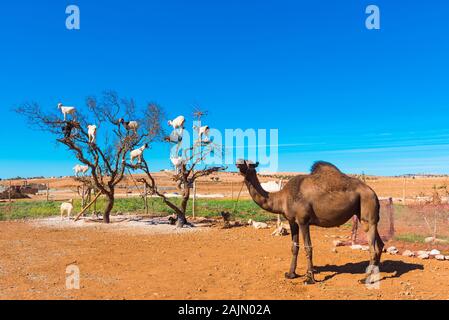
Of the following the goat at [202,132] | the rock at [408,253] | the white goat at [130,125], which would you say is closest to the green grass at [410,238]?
the rock at [408,253]

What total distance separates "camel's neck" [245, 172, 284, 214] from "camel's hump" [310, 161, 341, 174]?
1.05 metres

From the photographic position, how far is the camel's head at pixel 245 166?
8.80 m

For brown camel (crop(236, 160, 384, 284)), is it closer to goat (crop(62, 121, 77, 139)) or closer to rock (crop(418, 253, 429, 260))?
rock (crop(418, 253, 429, 260))

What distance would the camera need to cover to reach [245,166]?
885cm

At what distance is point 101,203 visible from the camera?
32.2 meters

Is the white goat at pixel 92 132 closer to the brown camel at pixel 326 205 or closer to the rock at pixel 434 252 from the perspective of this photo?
the brown camel at pixel 326 205

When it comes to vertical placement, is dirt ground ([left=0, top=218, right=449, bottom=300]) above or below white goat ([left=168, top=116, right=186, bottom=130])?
below

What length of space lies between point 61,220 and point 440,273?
18.9 meters

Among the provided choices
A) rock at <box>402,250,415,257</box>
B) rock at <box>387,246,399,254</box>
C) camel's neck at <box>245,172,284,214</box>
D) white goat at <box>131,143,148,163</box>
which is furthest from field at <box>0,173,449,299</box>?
white goat at <box>131,143,148,163</box>

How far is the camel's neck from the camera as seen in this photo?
8.76m

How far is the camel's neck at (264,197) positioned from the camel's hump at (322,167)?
1047mm

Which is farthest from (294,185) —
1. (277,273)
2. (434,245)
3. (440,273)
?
(434,245)

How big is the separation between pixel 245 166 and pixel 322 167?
1834mm

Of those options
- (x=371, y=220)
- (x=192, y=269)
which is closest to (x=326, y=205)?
(x=371, y=220)
